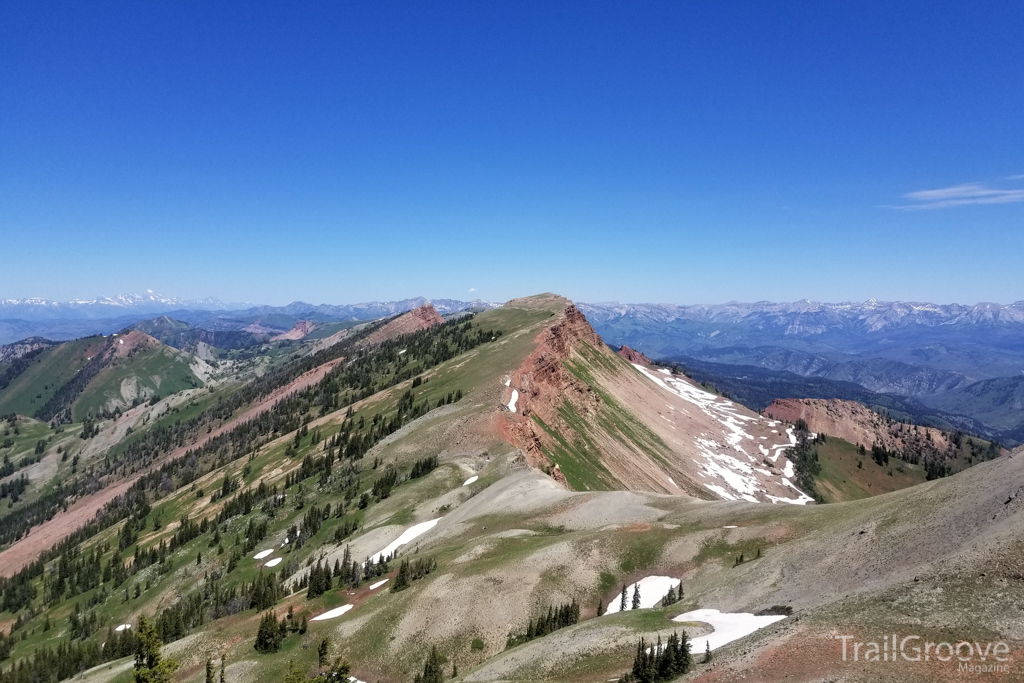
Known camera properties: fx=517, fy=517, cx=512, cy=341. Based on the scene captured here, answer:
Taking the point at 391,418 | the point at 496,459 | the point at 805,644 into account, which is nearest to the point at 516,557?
the point at 805,644

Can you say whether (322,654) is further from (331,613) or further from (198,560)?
(198,560)

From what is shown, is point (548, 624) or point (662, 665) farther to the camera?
point (548, 624)

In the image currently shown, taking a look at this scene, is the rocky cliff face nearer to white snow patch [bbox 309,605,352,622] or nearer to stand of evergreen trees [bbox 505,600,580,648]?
white snow patch [bbox 309,605,352,622]

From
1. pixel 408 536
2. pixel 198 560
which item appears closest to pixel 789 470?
pixel 408 536

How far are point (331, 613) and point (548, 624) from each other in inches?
842

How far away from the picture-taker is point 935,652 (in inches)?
778

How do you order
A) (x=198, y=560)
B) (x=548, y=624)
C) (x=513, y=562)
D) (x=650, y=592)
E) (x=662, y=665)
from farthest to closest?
(x=198, y=560) → (x=513, y=562) → (x=650, y=592) → (x=548, y=624) → (x=662, y=665)

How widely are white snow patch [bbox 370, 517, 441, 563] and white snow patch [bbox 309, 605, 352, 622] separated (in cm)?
1312

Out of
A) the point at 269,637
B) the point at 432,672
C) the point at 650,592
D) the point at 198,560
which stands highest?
the point at 650,592

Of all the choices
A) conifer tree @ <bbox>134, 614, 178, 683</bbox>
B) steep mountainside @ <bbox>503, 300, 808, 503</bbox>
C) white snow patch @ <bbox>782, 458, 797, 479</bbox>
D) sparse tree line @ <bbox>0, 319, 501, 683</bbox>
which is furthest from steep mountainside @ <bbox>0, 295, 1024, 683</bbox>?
white snow patch @ <bbox>782, 458, 797, 479</bbox>

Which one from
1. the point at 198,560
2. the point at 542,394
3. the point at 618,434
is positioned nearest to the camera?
the point at 198,560

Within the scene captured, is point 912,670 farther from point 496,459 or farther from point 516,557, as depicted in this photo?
point 496,459

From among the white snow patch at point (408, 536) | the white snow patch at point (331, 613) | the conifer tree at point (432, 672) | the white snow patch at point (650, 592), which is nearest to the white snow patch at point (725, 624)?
the white snow patch at point (650, 592)

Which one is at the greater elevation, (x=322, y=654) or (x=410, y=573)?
(x=410, y=573)
